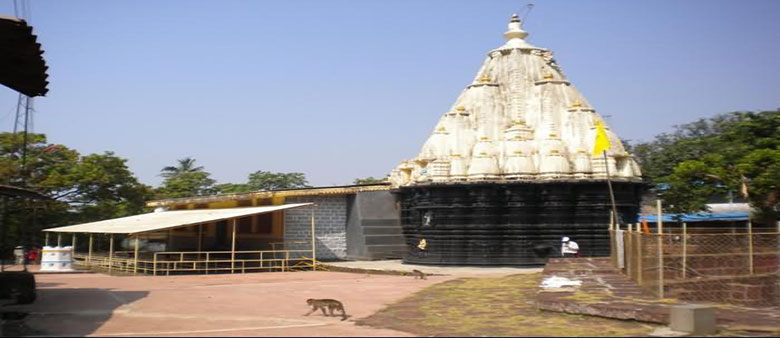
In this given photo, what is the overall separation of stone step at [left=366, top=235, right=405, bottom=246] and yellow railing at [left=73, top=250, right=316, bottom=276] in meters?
3.08

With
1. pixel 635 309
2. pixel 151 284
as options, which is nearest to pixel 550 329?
pixel 635 309

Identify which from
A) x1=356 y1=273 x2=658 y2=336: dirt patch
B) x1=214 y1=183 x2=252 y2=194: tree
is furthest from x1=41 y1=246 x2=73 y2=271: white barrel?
x1=214 y1=183 x2=252 y2=194: tree

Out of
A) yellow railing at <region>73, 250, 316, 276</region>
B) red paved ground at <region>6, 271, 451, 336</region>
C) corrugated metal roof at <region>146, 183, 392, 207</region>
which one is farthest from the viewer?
corrugated metal roof at <region>146, 183, 392, 207</region>

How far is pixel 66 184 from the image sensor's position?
36.9 meters

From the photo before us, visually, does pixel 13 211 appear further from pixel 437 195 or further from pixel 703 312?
pixel 703 312

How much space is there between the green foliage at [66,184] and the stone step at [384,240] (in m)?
17.3

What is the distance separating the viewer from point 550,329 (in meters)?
10.0

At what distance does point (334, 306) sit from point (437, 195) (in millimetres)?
14877

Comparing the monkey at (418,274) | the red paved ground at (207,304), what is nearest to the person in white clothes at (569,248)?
the red paved ground at (207,304)

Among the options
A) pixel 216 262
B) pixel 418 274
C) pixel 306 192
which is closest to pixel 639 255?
pixel 418 274

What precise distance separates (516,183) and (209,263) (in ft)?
43.0

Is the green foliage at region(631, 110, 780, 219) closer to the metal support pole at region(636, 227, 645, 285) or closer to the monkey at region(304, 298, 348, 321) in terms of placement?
the metal support pole at region(636, 227, 645, 285)

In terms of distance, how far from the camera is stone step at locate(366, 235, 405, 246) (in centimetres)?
3067

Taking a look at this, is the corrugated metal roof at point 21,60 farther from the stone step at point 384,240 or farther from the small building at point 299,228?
the stone step at point 384,240
